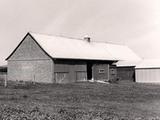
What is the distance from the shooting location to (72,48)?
50500mm

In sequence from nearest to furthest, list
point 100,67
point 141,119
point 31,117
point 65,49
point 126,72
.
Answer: point 31,117
point 141,119
point 65,49
point 100,67
point 126,72

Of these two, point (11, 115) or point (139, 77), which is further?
point (139, 77)

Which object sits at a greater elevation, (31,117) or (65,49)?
(65,49)

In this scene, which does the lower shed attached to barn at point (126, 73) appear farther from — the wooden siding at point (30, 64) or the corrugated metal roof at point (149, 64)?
the wooden siding at point (30, 64)

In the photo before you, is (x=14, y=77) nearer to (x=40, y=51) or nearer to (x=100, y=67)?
(x=40, y=51)

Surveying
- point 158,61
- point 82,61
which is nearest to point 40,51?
Answer: point 82,61

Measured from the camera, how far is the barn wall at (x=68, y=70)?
145ft

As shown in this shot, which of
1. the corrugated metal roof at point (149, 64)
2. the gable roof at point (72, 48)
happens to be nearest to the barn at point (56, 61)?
the gable roof at point (72, 48)

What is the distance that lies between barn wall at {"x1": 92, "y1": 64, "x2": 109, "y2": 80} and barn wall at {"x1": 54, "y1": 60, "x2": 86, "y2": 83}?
294cm

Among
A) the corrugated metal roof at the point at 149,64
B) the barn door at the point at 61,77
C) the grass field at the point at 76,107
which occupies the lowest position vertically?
the grass field at the point at 76,107

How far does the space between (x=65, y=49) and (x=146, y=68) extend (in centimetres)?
1450

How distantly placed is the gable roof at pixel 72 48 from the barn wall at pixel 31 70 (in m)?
2.15

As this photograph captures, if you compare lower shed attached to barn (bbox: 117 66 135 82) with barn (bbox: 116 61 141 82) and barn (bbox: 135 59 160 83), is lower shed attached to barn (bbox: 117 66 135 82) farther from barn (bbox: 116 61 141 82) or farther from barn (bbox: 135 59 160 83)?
barn (bbox: 135 59 160 83)

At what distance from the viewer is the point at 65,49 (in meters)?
48.4
